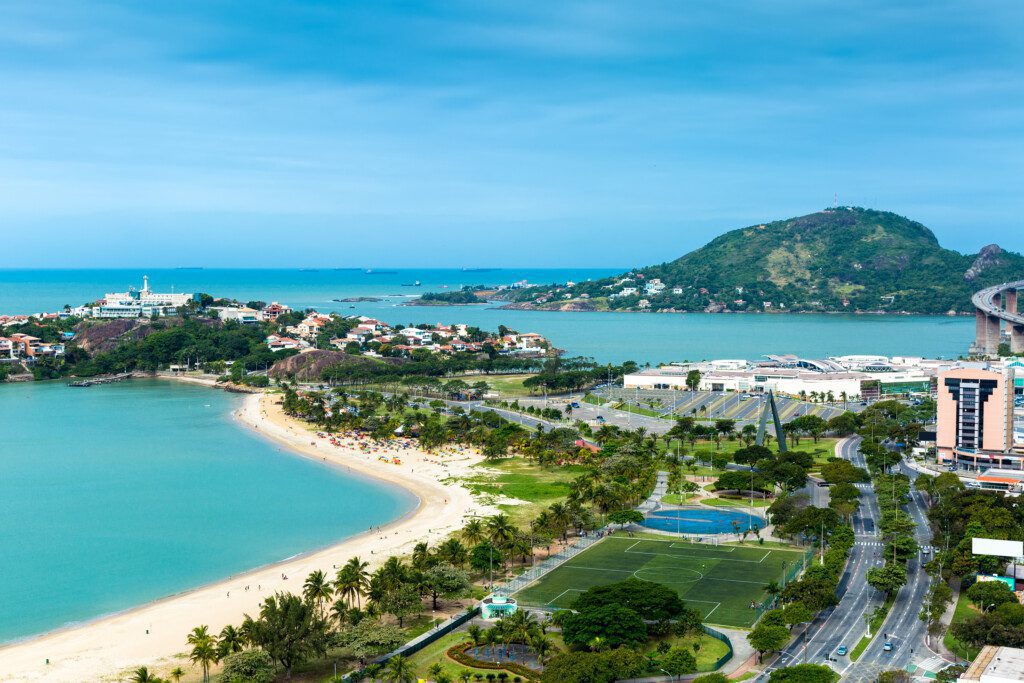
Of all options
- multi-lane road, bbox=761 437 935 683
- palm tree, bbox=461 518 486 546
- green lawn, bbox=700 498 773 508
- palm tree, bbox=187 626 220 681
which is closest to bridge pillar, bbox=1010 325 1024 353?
green lawn, bbox=700 498 773 508

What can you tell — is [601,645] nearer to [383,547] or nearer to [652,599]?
[652,599]

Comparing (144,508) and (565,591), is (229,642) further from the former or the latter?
(144,508)

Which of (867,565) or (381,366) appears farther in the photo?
(381,366)

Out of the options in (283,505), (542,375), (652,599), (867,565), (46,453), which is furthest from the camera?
(542,375)

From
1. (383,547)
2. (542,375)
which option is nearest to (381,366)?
(542,375)

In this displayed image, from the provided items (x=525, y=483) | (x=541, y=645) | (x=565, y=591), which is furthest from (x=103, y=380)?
(x=541, y=645)

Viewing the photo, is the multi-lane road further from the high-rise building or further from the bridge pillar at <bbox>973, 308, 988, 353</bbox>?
the bridge pillar at <bbox>973, 308, 988, 353</bbox>

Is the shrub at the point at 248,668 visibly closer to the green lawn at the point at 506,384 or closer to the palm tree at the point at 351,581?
the palm tree at the point at 351,581

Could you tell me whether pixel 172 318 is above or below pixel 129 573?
above
